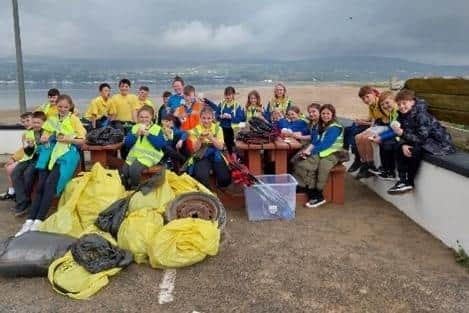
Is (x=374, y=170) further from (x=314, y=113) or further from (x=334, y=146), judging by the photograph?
(x=314, y=113)

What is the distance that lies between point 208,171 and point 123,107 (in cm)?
283

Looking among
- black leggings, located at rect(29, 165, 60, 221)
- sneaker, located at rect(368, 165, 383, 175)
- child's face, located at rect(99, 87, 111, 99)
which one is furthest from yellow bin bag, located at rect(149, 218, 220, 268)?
child's face, located at rect(99, 87, 111, 99)

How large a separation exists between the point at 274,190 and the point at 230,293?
204cm

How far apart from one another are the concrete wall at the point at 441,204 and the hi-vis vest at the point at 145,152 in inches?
113

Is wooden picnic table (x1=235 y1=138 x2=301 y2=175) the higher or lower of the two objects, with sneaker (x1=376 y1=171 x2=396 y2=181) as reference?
higher

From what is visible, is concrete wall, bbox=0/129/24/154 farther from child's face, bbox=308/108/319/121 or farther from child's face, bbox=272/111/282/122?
child's face, bbox=308/108/319/121

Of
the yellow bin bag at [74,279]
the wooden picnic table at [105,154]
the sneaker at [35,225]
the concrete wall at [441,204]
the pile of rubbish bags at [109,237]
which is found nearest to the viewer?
the yellow bin bag at [74,279]

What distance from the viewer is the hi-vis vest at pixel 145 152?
606 cm

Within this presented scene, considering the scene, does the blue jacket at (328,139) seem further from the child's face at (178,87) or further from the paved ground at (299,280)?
the child's face at (178,87)

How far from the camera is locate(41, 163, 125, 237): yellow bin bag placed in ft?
16.2

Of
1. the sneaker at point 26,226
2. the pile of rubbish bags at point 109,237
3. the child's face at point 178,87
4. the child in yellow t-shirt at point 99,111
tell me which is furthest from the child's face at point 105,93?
the sneaker at point 26,226

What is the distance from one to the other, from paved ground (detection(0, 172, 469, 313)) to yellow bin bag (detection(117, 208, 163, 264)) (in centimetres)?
15

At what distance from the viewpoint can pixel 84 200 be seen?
17.3 ft

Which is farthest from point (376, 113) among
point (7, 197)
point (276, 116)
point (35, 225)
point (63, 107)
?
point (7, 197)
